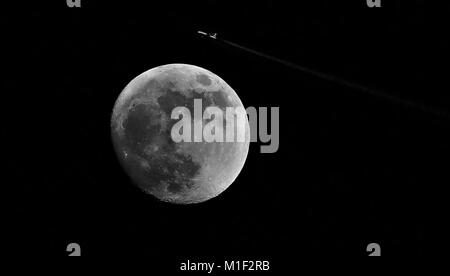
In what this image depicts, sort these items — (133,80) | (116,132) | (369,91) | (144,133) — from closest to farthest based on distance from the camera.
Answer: (369,91) → (144,133) → (116,132) → (133,80)

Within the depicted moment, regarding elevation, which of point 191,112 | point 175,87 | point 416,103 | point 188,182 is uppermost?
point 175,87

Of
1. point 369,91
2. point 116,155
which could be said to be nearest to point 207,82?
point 116,155

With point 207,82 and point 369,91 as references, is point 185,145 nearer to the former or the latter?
point 207,82

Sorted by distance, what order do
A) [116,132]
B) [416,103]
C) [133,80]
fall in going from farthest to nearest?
[133,80] → [116,132] → [416,103]

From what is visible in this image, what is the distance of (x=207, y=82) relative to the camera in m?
4.49

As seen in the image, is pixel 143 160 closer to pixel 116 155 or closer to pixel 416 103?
pixel 116 155

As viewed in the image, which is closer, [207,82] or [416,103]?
[416,103]

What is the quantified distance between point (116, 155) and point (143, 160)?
50cm

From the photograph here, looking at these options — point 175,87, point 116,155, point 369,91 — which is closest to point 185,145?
point 175,87

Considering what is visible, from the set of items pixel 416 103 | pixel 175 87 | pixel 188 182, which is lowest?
pixel 188 182

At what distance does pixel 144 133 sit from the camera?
4.06 metres

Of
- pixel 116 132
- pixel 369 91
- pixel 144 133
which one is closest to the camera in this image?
pixel 369 91

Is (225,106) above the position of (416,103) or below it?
above

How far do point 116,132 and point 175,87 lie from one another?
765mm
